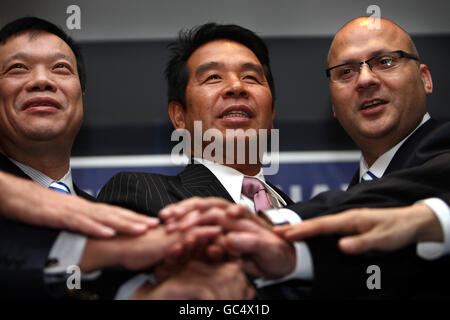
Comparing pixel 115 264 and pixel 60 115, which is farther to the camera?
pixel 60 115

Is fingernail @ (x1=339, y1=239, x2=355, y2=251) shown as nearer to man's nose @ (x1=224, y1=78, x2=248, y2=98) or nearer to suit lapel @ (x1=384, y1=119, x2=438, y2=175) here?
suit lapel @ (x1=384, y1=119, x2=438, y2=175)

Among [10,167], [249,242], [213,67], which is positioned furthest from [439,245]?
[10,167]

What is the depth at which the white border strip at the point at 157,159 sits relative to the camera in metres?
2.48

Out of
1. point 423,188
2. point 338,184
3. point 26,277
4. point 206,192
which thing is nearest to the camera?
point 26,277

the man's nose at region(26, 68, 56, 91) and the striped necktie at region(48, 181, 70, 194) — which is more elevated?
the man's nose at region(26, 68, 56, 91)

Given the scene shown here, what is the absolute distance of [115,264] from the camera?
3.59 feet

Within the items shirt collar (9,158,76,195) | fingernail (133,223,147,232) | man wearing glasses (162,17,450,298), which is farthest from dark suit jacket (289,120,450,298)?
shirt collar (9,158,76,195)

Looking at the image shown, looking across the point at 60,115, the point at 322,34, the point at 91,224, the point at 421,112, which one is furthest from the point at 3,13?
the point at 421,112

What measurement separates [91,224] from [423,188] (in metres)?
0.87

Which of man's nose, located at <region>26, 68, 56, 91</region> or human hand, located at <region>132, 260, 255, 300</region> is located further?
man's nose, located at <region>26, 68, 56, 91</region>

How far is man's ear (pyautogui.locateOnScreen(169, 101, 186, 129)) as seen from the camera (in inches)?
78.8

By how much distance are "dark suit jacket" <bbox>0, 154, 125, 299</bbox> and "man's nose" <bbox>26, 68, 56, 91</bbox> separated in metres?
0.72
